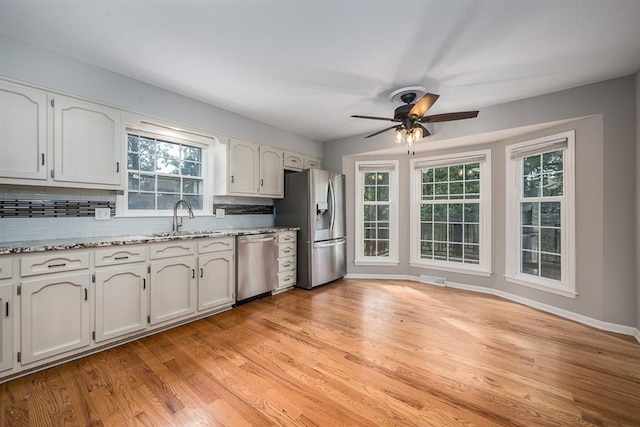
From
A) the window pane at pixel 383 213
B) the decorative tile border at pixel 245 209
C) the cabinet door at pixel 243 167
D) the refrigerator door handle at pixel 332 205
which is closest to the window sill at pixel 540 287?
the window pane at pixel 383 213

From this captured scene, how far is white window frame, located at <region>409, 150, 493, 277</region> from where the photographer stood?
391 cm

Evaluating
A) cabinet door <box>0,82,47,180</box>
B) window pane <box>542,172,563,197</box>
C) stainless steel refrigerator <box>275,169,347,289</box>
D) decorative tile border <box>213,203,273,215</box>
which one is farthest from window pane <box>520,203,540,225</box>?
cabinet door <box>0,82,47,180</box>

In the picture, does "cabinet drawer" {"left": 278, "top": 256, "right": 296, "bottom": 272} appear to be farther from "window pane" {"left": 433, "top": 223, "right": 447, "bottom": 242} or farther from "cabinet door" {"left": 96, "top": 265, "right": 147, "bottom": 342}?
"window pane" {"left": 433, "top": 223, "right": 447, "bottom": 242}

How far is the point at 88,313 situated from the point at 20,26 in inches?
87.0

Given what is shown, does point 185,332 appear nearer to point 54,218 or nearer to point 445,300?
point 54,218

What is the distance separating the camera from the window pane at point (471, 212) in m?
4.04

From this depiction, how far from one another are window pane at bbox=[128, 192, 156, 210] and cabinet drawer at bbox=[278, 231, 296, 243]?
1.59 meters

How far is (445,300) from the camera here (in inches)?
140

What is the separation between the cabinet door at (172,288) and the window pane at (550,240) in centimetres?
411

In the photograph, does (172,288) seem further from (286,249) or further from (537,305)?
(537,305)

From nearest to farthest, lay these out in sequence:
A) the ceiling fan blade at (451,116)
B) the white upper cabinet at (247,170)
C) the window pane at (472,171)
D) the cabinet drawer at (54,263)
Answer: the cabinet drawer at (54,263) → the ceiling fan blade at (451,116) → the white upper cabinet at (247,170) → the window pane at (472,171)

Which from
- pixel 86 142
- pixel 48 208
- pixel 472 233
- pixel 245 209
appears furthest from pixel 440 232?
pixel 48 208

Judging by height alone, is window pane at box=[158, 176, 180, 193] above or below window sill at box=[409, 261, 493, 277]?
above

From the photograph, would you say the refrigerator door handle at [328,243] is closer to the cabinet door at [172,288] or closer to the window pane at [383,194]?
the window pane at [383,194]
